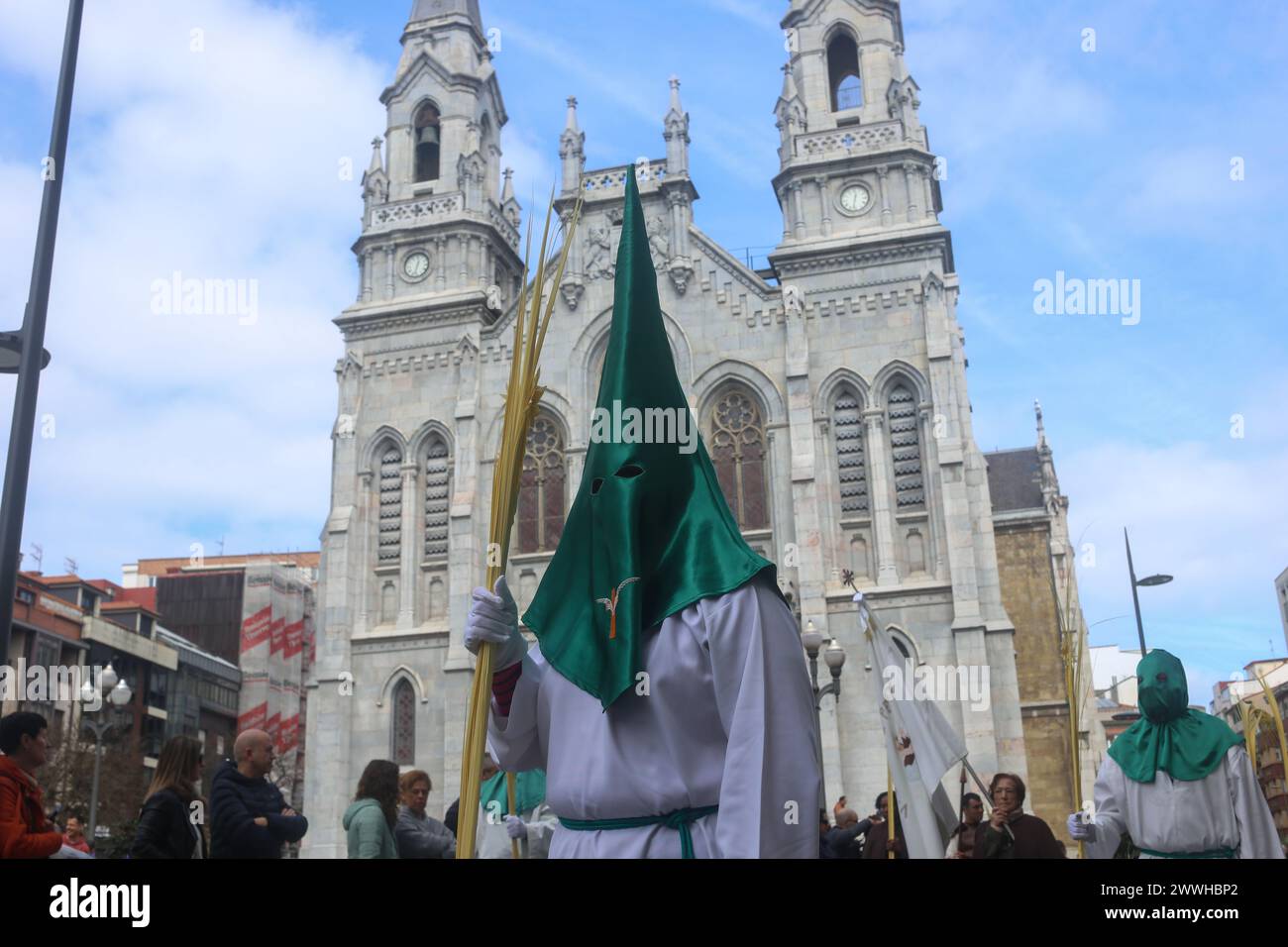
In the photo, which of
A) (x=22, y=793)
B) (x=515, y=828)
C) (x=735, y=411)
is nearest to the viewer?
(x=515, y=828)

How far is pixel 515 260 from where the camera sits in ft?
99.8

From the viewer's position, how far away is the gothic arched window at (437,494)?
2683cm

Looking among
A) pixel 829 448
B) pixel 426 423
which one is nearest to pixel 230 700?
pixel 426 423

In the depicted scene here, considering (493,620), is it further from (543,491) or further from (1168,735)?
(543,491)

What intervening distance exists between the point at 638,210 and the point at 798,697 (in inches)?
54.0

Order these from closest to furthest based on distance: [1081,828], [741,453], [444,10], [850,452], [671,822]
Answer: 1. [671,822]
2. [1081,828]
3. [850,452]
4. [741,453]
5. [444,10]

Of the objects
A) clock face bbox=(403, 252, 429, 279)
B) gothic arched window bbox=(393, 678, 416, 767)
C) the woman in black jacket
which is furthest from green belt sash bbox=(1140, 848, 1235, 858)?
clock face bbox=(403, 252, 429, 279)

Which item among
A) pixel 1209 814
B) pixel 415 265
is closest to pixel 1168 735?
pixel 1209 814

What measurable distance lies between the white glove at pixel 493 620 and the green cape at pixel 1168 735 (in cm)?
405

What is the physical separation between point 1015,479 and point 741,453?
15.8 metres

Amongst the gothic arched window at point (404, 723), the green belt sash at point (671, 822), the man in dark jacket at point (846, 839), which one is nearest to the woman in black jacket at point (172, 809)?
the green belt sash at point (671, 822)

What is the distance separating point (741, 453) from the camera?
83.4ft

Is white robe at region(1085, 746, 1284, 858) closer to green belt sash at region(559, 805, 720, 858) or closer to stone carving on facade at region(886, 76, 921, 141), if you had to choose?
green belt sash at region(559, 805, 720, 858)

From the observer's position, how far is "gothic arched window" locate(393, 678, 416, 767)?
83.5ft
